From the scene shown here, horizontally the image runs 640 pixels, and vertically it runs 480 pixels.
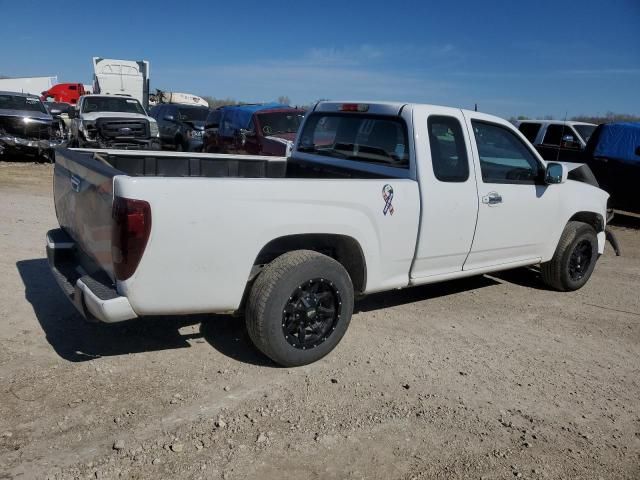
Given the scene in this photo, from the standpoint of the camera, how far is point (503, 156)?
195 inches

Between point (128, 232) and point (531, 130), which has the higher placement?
point (531, 130)

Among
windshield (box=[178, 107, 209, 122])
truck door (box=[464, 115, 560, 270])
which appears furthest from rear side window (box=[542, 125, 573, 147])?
windshield (box=[178, 107, 209, 122])

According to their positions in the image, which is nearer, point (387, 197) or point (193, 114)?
point (387, 197)

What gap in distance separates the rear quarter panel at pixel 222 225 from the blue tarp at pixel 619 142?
8.17 meters

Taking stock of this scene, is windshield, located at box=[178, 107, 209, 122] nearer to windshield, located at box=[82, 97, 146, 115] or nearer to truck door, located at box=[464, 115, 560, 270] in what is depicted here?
windshield, located at box=[82, 97, 146, 115]

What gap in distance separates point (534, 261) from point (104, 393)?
403 centimetres

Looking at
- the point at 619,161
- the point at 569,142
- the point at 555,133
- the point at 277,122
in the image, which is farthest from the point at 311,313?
the point at 555,133

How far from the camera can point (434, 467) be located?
112 inches

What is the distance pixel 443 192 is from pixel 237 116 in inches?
342

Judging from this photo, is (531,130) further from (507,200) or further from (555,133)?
(507,200)

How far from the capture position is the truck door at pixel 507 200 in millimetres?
4727

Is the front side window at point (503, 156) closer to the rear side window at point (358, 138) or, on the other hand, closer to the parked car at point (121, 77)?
the rear side window at point (358, 138)

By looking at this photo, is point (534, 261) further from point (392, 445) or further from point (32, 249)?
point (32, 249)

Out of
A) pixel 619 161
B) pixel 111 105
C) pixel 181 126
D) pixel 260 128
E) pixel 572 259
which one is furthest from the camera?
pixel 181 126
